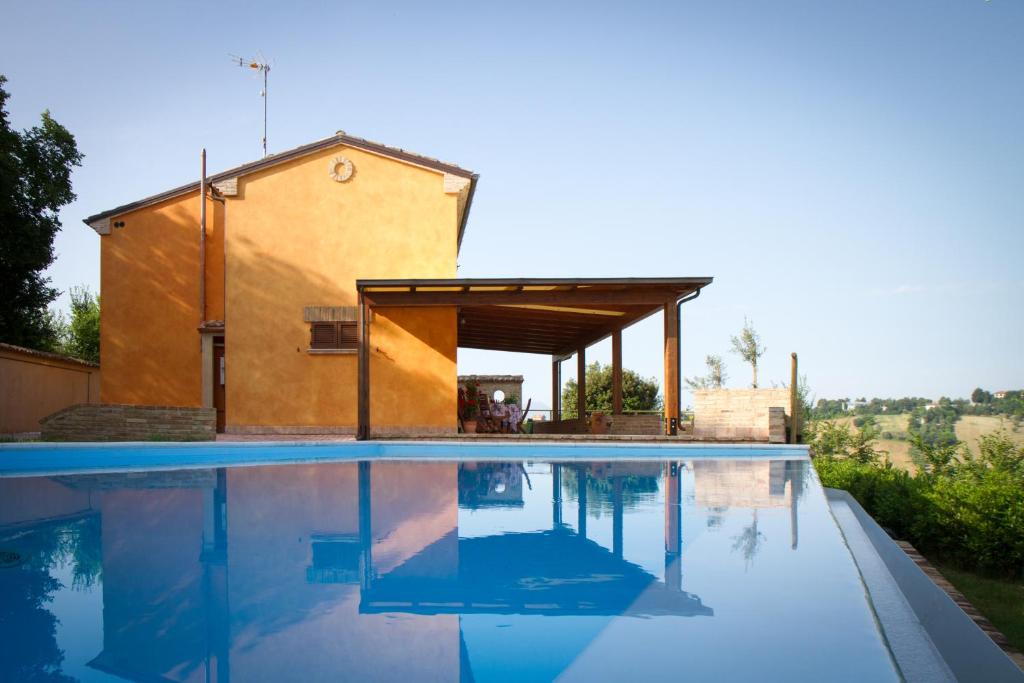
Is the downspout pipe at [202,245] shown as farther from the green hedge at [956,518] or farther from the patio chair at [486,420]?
the green hedge at [956,518]

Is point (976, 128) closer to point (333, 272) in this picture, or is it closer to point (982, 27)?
point (982, 27)

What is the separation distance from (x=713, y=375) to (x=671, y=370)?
1500 cm

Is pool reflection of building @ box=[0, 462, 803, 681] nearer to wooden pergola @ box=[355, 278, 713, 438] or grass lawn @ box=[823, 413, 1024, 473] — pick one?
wooden pergola @ box=[355, 278, 713, 438]

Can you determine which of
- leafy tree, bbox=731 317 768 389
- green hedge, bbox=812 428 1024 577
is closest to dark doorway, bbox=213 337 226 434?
green hedge, bbox=812 428 1024 577

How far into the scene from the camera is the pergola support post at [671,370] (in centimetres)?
1361

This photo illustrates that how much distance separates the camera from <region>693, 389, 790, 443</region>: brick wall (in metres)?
14.0

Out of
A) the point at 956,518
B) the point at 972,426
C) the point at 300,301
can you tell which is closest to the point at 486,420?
the point at 300,301

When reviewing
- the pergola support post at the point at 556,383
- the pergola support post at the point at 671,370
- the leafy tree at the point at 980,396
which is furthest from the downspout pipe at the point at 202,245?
the leafy tree at the point at 980,396

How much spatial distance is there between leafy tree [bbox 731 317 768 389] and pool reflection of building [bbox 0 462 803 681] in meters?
19.1

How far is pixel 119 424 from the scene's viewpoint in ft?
43.1

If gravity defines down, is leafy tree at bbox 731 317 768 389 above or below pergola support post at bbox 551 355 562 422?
above

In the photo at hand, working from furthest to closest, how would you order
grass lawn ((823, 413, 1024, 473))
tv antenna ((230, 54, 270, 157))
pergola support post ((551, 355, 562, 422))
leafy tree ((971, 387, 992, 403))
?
leafy tree ((971, 387, 992, 403))
grass lawn ((823, 413, 1024, 473))
pergola support post ((551, 355, 562, 422))
tv antenna ((230, 54, 270, 157))

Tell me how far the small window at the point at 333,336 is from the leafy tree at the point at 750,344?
15451 millimetres

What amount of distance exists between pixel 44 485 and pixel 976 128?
3429 centimetres
